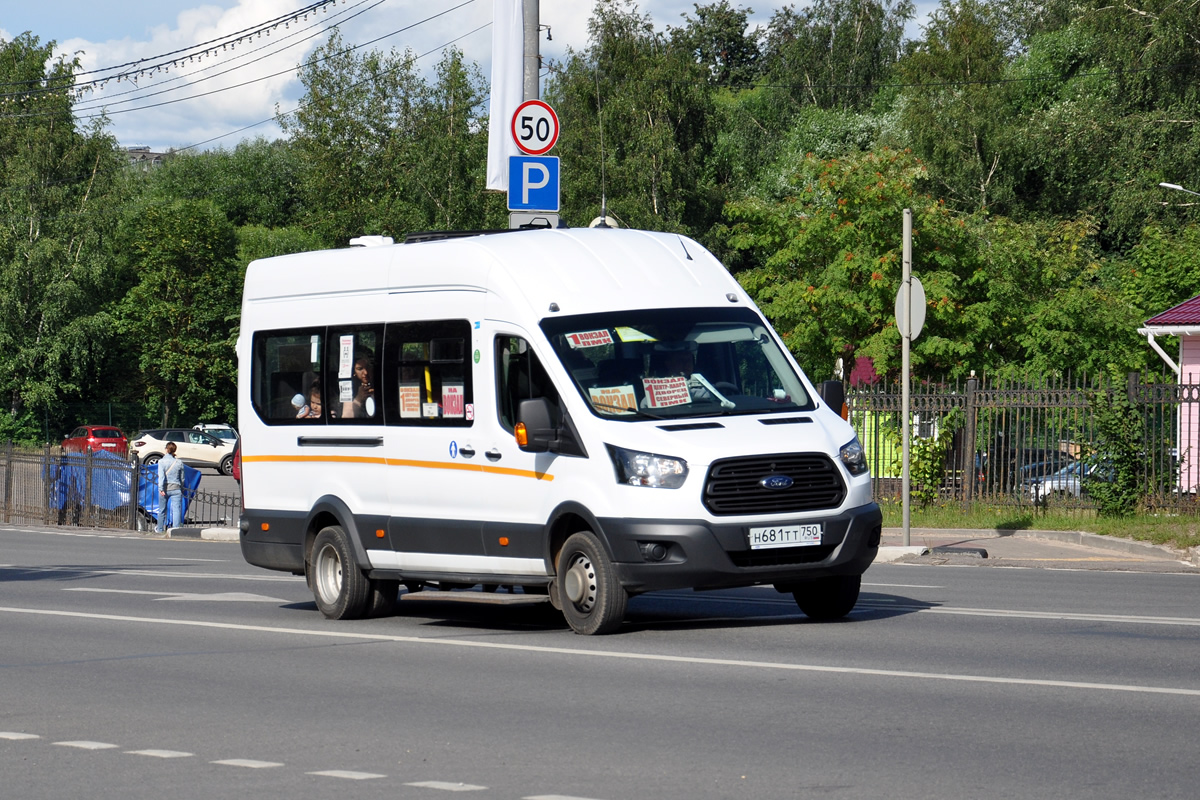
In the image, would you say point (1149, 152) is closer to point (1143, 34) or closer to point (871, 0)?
point (1143, 34)

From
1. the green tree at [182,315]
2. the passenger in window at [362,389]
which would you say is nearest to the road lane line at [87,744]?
the passenger in window at [362,389]

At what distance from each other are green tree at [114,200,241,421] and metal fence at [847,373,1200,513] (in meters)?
51.5

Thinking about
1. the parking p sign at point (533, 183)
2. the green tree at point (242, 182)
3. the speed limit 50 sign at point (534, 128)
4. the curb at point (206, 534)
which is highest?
the green tree at point (242, 182)

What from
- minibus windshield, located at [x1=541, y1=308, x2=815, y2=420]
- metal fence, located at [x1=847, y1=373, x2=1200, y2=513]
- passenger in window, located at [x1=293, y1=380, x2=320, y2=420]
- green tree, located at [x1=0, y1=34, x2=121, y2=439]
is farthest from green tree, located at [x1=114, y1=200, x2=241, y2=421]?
minibus windshield, located at [x1=541, y1=308, x2=815, y2=420]

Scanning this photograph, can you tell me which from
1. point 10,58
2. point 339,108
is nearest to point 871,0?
point 339,108

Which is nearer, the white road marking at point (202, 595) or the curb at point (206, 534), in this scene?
the white road marking at point (202, 595)

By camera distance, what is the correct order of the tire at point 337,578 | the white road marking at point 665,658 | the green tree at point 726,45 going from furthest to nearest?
the green tree at point 726,45 → the tire at point 337,578 → the white road marking at point 665,658

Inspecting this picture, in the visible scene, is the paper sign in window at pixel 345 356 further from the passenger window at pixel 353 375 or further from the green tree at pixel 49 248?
the green tree at pixel 49 248

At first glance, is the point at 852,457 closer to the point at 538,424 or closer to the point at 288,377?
the point at 538,424

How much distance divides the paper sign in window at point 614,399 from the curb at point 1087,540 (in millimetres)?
9281

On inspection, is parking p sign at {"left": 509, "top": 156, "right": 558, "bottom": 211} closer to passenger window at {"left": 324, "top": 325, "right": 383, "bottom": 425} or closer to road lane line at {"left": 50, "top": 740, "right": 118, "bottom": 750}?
passenger window at {"left": 324, "top": 325, "right": 383, "bottom": 425}

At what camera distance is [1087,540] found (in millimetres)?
21016

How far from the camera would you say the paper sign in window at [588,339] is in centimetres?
1165

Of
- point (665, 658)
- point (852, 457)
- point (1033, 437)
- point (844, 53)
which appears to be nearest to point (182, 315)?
point (844, 53)
